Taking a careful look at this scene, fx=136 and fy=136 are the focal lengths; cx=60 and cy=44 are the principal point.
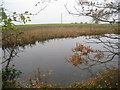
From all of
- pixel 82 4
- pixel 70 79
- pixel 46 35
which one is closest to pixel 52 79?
pixel 70 79

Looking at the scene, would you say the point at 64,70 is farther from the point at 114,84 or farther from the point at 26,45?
the point at 26,45

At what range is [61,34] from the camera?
57.4ft

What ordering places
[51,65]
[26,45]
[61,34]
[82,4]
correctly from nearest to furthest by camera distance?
[82,4], [51,65], [26,45], [61,34]

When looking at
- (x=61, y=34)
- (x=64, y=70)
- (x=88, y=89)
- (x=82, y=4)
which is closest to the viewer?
(x=82, y=4)

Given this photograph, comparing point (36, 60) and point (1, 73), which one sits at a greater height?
point (1, 73)

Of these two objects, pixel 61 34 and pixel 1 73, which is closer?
pixel 1 73

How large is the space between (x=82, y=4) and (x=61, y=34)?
14.1 m

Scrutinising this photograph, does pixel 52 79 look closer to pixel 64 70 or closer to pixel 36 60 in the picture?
pixel 64 70

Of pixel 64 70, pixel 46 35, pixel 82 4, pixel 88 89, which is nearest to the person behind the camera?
pixel 82 4

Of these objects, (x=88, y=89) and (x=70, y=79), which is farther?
(x=70, y=79)

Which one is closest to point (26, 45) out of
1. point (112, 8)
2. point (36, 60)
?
point (36, 60)

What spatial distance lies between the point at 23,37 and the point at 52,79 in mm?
8310

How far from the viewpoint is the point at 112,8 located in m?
Result: 3.16

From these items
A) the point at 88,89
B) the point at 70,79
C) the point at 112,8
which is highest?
the point at 112,8
